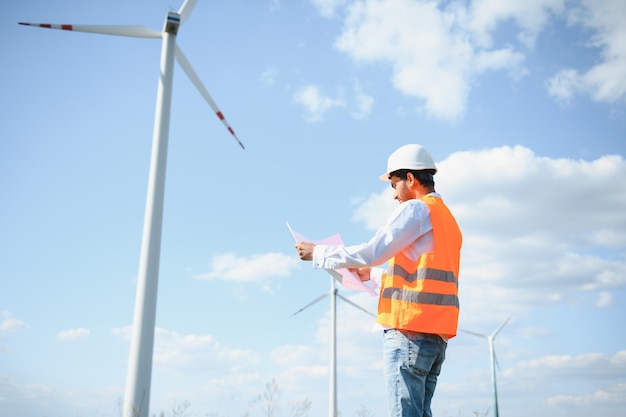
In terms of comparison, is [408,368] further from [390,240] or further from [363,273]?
[363,273]

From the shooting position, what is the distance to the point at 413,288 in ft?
14.9

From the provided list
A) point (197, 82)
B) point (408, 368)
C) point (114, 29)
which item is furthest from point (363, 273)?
point (114, 29)

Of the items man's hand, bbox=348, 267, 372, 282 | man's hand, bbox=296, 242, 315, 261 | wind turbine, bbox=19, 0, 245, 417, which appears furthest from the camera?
wind turbine, bbox=19, 0, 245, 417

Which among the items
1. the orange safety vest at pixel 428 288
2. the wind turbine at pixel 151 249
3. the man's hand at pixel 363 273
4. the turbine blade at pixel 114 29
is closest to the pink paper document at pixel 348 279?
the man's hand at pixel 363 273

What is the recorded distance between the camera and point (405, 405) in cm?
430

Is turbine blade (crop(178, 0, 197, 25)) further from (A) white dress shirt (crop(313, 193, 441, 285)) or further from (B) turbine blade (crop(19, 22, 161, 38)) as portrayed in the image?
(A) white dress shirt (crop(313, 193, 441, 285))

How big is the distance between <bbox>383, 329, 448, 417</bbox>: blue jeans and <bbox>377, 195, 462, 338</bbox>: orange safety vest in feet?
0.29

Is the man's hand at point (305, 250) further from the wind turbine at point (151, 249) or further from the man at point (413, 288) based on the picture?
the wind turbine at point (151, 249)

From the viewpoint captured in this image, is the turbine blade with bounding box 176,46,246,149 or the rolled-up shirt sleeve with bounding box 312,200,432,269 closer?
the rolled-up shirt sleeve with bounding box 312,200,432,269

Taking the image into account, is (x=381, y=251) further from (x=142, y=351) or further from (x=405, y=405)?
→ (x=142, y=351)

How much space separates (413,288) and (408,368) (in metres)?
0.61

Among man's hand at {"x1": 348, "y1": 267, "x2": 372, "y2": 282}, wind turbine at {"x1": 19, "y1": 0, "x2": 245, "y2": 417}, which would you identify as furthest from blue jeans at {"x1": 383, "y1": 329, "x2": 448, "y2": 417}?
wind turbine at {"x1": 19, "y1": 0, "x2": 245, "y2": 417}

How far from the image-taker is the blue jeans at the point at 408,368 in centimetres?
432

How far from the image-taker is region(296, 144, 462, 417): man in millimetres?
Result: 4383
